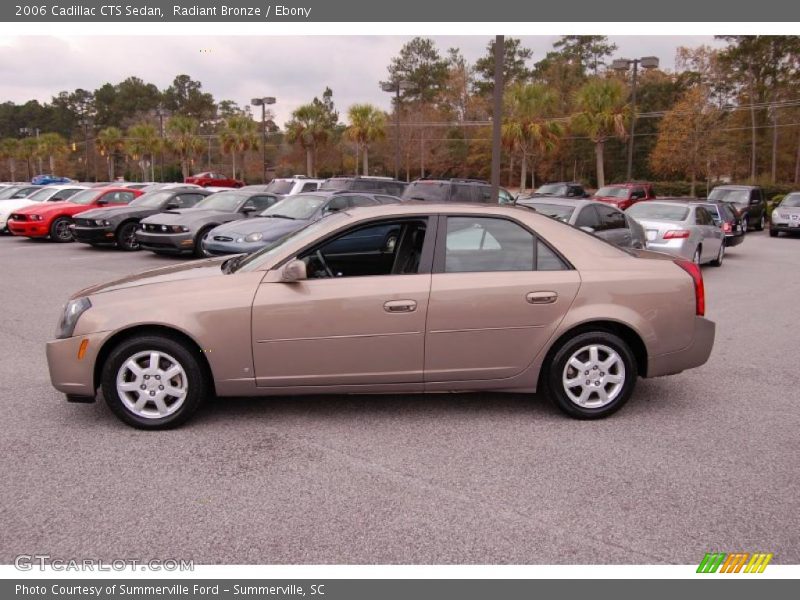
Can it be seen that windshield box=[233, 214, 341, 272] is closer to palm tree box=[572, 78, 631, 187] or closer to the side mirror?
the side mirror

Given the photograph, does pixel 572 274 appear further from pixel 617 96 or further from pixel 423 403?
pixel 617 96

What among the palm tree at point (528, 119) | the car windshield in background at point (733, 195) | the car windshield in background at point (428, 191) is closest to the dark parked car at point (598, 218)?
the car windshield in background at point (428, 191)

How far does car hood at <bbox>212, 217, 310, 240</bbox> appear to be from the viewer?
1227 centimetres

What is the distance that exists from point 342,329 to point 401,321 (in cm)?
40

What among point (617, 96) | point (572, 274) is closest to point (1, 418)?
point (572, 274)

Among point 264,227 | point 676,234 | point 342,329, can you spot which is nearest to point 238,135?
point 264,227

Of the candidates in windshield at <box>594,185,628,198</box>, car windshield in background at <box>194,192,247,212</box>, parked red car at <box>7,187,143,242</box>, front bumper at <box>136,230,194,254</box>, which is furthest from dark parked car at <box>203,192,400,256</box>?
windshield at <box>594,185,628,198</box>

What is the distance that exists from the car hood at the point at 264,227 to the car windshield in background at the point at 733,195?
1781 cm

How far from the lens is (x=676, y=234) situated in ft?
41.4

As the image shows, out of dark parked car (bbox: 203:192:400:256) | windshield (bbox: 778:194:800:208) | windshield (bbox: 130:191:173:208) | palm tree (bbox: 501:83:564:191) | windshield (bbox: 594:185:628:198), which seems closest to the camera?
dark parked car (bbox: 203:192:400:256)

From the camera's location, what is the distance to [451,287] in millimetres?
4781

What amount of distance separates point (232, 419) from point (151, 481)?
1.06m

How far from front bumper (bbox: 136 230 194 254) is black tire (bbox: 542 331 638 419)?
407 inches

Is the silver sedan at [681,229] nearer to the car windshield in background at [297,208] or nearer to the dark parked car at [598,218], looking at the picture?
the dark parked car at [598,218]
